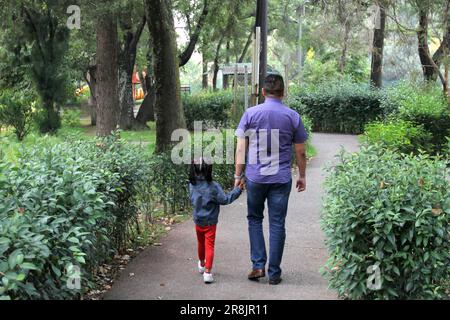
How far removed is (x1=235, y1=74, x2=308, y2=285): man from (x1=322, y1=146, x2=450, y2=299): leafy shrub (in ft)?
2.23

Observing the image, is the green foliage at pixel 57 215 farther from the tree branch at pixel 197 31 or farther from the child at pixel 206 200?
the tree branch at pixel 197 31

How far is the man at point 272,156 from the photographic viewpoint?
17.7 ft

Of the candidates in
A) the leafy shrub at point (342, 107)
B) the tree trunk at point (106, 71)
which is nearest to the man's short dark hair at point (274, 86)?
the tree trunk at point (106, 71)

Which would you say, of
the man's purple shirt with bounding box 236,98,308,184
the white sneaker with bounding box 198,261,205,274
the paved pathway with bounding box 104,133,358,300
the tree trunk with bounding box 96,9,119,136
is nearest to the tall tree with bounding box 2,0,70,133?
the tree trunk with bounding box 96,9,119,136

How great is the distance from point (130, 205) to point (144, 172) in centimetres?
44

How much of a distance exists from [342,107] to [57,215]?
23.0 meters

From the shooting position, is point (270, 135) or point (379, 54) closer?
point (270, 135)

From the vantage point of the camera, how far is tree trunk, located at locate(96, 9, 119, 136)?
1310 centimetres

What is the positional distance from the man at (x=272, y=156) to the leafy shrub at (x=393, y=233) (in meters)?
0.68

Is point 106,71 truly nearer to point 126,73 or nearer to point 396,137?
point 396,137

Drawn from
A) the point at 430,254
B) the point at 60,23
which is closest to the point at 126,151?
the point at 430,254

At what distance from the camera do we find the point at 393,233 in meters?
4.44

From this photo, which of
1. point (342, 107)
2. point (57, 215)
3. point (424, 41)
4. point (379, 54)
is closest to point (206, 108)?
point (342, 107)
